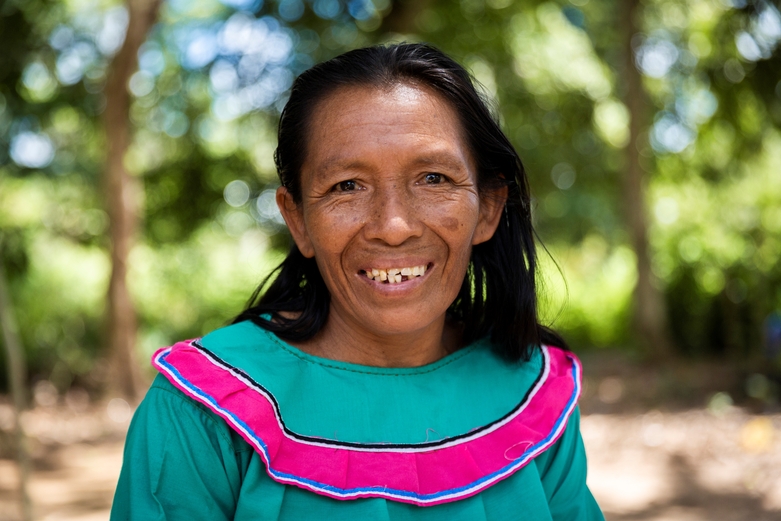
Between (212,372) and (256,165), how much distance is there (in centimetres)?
804

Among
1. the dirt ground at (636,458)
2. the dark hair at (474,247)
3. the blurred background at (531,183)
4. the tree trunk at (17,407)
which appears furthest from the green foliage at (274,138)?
the dark hair at (474,247)

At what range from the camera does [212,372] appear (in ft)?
4.78

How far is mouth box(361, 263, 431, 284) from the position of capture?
1585 millimetres

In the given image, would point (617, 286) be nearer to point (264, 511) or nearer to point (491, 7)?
point (491, 7)

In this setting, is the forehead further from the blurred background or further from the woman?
the blurred background

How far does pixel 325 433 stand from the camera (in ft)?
5.04

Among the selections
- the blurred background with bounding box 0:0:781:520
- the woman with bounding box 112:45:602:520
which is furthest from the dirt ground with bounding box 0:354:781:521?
the woman with bounding box 112:45:602:520

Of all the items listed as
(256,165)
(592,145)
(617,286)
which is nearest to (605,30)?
(592,145)

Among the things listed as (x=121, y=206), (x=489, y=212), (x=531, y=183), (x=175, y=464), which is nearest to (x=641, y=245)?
(x=531, y=183)

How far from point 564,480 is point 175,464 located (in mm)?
910

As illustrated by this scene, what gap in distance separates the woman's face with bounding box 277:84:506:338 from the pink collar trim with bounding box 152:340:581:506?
0.27 meters

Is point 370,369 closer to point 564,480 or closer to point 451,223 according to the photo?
point 451,223

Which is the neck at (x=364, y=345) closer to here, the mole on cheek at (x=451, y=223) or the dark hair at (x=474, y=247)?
the dark hair at (x=474, y=247)

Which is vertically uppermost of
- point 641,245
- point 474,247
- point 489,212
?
point 489,212
